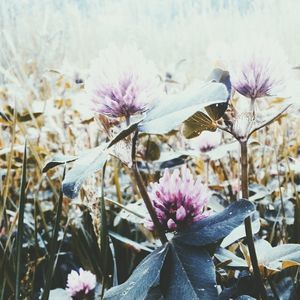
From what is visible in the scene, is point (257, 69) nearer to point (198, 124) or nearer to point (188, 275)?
point (198, 124)

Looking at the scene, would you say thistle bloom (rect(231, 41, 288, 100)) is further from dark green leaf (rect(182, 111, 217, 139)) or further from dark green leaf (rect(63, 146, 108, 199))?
dark green leaf (rect(63, 146, 108, 199))

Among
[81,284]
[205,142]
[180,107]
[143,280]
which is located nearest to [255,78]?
[180,107]

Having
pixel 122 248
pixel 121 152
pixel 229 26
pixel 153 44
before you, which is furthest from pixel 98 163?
pixel 153 44

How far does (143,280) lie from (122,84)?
6.7 inches

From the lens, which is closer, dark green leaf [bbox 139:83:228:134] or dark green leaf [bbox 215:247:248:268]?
dark green leaf [bbox 139:83:228:134]

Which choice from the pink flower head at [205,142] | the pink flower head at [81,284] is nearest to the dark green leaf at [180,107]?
the pink flower head at [81,284]

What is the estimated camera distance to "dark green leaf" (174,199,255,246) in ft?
1.22

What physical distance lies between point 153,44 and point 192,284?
9.41 ft

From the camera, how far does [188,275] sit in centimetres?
36

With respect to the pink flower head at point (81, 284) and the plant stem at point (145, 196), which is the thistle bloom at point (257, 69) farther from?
the pink flower head at point (81, 284)

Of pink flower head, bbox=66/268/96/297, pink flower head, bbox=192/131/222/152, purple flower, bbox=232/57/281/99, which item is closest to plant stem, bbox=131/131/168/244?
purple flower, bbox=232/57/281/99

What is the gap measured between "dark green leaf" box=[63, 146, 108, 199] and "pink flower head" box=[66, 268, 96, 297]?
288 millimetres

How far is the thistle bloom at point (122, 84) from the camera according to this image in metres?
0.41

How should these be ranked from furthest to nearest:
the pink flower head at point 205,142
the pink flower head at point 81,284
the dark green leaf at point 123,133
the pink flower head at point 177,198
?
the pink flower head at point 205,142 < the pink flower head at point 81,284 < the pink flower head at point 177,198 < the dark green leaf at point 123,133
